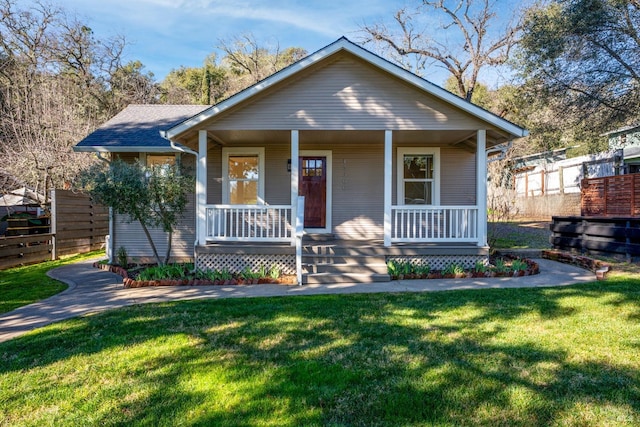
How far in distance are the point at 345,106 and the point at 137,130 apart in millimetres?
5662

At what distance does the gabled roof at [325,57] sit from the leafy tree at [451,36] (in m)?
12.9

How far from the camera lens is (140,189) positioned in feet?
24.5

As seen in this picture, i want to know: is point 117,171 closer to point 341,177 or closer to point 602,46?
point 341,177

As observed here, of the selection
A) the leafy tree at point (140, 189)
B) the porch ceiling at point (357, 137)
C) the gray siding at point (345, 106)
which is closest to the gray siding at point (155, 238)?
the leafy tree at point (140, 189)

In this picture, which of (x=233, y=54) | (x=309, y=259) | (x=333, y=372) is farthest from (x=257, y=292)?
(x=233, y=54)

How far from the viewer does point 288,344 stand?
395 centimetres

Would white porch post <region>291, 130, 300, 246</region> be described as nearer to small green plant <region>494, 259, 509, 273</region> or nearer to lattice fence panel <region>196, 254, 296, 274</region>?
lattice fence panel <region>196, 254, 296, 274</region>

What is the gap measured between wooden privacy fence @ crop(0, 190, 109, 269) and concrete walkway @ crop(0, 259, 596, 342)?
2819 mm

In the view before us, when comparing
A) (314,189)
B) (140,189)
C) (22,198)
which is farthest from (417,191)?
(22,198)

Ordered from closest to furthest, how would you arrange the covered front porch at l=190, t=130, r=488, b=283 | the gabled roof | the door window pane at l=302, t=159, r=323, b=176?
the gabled roof < the covered front porch at l=190, t=130, r=488, b=283 < the door window pane at l=302, t=159, r=323, b=176

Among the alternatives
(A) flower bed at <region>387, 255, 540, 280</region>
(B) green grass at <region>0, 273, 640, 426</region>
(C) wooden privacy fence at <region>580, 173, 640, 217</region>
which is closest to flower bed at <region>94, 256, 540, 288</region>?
(A) flower bed at <region>387, 255, 540, 280</region>

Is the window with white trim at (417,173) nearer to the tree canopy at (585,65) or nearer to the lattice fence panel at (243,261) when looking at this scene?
the lattice fence panel at (243,261)

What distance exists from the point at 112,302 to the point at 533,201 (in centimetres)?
2063

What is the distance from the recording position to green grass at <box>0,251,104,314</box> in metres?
6.16
